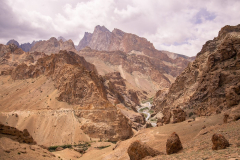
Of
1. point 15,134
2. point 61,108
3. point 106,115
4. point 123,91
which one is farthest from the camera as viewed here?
point 123,91

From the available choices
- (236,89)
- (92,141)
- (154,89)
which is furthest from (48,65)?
(154,89)

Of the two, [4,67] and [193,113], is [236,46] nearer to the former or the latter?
[193,113]

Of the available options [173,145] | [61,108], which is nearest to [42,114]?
[61,108]

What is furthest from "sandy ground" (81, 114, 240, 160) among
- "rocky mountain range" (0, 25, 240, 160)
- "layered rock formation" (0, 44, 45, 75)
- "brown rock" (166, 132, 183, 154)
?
"layered rock formation" (0, 44, 45, 75)

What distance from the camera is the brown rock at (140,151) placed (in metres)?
18.0

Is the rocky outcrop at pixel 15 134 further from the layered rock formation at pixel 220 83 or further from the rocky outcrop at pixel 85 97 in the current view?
the layered rock formation at pixel 220 83

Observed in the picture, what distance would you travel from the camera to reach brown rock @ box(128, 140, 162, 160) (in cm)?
1803

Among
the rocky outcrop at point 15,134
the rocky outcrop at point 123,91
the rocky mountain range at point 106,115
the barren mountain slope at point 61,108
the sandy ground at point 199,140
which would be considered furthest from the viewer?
the rocky outcrop at point 123,91

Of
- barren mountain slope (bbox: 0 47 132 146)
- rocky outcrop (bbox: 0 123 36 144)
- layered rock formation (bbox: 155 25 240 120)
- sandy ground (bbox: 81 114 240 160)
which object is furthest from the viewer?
barren mountain slope (bbox: 0 47 132 146)

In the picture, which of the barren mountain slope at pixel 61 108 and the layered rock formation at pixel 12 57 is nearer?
the barren mountain slope at pixel 61 108

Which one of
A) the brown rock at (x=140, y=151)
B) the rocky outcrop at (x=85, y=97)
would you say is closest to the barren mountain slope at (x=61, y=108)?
the rocky outcrop at (x=85, y=97)

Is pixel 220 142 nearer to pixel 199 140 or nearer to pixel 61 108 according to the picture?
pixel 199 140

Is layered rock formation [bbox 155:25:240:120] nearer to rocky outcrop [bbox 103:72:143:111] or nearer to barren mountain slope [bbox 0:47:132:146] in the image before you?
barren mountain slope [bbox 0:47:132:146]

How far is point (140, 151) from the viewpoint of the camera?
18422 millimetres
